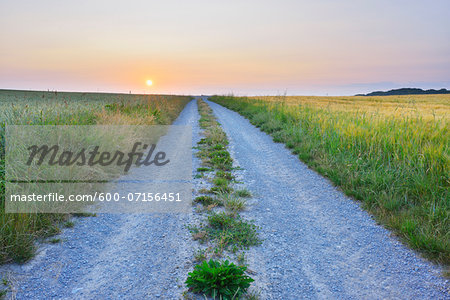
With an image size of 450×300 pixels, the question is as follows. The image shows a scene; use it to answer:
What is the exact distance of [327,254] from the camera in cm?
345

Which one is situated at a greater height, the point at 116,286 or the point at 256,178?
the point at 256,178

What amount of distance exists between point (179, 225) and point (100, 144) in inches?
143

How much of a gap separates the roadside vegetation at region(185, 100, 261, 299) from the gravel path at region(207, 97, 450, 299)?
219mm

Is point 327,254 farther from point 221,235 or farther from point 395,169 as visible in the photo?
point 395,169

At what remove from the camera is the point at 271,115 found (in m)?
14.3

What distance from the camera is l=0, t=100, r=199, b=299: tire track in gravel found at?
8.98 ft

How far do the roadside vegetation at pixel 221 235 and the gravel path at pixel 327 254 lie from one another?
0.72ft

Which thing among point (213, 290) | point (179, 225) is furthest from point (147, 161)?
point (213, 290)

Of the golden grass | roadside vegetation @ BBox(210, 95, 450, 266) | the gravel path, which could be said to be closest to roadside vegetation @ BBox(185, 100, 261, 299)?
the gravel path

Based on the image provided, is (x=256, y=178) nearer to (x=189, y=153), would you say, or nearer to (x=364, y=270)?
(x=189, y=153)

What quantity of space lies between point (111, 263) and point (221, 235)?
1350mm

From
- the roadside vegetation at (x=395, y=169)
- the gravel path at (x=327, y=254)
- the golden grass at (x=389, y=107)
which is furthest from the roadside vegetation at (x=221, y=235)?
the golden grass at (x=389, y=107)

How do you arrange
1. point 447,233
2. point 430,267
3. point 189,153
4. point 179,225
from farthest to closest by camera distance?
1. point 189,153
2. point 179,225
3. point 447,233
4. point 430,267

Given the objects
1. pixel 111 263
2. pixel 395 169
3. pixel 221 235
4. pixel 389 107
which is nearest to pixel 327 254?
pixel 221 235
